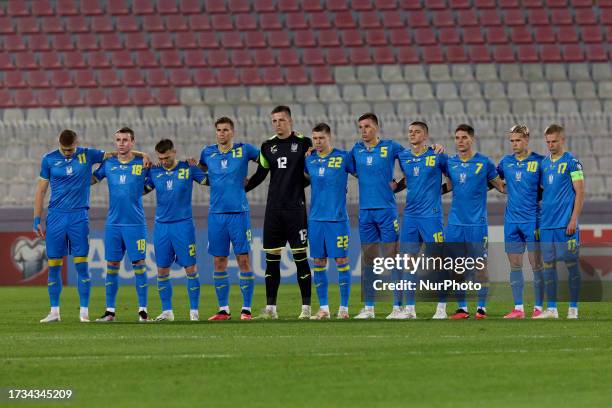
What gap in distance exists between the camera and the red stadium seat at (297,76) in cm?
2552

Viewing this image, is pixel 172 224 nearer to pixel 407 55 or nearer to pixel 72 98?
pixel 72 98

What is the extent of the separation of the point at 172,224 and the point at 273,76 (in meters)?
13.6

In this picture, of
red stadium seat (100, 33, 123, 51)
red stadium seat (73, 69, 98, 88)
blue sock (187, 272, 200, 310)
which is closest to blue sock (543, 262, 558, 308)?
blue sock (187, 272, 200, 310)

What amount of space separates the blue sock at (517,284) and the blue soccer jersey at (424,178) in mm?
1011

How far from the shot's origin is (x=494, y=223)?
20.0 meters

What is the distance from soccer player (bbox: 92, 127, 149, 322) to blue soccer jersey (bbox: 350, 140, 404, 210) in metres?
2.27

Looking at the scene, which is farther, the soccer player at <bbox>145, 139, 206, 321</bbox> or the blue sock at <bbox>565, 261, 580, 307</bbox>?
the soccer player at <bbox>145, 139, 206, 321</bbox>

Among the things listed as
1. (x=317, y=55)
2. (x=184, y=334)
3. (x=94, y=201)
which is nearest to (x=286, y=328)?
(x=184, y=334)

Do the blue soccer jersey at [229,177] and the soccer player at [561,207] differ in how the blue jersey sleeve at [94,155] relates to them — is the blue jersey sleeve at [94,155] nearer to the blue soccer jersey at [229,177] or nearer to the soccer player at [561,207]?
the blue soccer jersey at [229,177]

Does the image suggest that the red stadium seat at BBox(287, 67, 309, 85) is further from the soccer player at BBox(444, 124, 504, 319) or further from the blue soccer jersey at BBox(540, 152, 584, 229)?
the blue soccer jersey at BBox(540, 152, 584, 229)

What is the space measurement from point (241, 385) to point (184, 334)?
10.8ft

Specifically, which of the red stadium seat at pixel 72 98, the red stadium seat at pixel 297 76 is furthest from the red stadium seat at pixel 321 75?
the red stadium seat at pixel 72 98

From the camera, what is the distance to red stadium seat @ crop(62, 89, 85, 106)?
25.5 m

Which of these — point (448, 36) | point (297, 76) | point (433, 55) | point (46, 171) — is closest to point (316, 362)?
point (46, 171)
